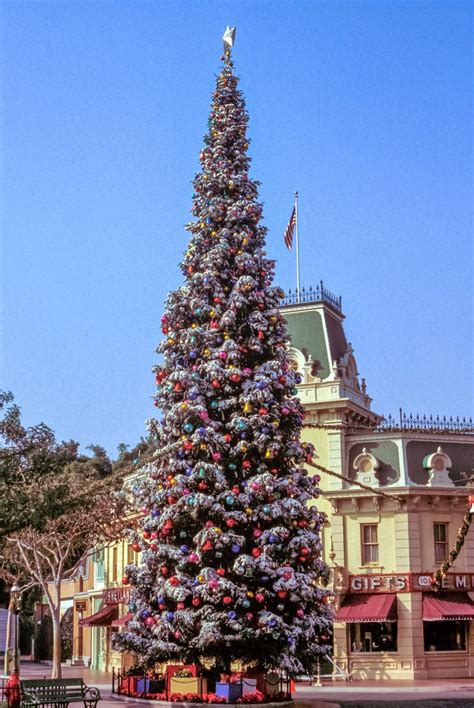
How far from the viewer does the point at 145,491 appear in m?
26.3

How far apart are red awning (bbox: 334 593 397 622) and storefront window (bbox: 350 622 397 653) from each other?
0.69 meters

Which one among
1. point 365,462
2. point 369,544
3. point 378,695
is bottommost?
point 378,695

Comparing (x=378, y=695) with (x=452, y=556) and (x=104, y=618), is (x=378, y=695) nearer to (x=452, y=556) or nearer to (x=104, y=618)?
(x=452, y=556)

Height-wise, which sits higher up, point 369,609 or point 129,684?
point 369,609

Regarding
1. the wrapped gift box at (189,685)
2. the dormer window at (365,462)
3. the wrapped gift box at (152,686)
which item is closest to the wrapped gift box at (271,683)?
the wrapped gift box at (189,685)

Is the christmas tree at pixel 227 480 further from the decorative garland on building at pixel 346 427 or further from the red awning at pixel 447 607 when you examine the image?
the red awning at pixel 447 607

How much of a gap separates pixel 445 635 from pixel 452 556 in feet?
17.1

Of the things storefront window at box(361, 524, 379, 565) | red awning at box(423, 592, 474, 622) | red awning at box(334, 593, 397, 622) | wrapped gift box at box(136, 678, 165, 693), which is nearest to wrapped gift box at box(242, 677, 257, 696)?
wrapped gift box at box(136, 678, 165, 693)

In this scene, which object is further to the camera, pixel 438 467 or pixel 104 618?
pixel 104 618

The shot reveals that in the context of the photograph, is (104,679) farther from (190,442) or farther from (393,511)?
(190,442)

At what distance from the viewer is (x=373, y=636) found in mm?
36281

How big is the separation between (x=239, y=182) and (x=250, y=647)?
12442 mm

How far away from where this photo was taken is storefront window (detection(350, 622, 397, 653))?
1414 inches

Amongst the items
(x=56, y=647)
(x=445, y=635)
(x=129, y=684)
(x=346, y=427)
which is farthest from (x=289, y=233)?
(x=129, y=684)
